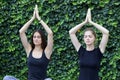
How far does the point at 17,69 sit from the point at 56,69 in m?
0.89

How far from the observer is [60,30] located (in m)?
7.23

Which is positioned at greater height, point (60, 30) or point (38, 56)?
point (38, 56)

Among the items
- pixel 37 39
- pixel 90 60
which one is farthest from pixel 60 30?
pixel 90 60

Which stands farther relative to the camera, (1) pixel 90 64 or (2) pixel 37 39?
(2) pixel 37 39

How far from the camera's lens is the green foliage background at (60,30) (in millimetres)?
6879

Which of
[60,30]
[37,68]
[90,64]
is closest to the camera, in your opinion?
[90,64]

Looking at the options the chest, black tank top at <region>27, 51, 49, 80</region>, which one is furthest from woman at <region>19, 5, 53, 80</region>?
the chest

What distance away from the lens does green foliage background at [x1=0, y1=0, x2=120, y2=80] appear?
6.88 m

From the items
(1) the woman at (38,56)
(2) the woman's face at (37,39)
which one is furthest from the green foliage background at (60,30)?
(2) the woman's face at (37,39)

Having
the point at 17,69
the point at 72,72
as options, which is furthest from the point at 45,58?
the point at 17,69

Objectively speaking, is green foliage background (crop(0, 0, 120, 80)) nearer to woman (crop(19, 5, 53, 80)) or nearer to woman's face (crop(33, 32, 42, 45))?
woman (crop(19, 5, 53, 80))

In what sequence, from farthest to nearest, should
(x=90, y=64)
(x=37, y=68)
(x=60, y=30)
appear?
(x=60, y=30) → (x=37, y=68) → (x=90, y=64)

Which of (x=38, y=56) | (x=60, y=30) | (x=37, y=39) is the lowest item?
(x=60, y=30)

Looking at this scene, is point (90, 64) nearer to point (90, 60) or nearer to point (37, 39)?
point (90, 60)
